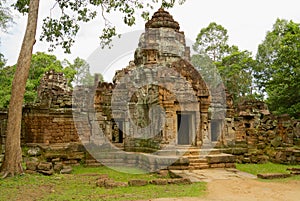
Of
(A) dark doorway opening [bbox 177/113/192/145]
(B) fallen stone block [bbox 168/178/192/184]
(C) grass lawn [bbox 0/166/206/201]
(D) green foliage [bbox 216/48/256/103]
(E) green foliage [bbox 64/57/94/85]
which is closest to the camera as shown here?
(C) grass lawn [bbox 0/166/206/201]

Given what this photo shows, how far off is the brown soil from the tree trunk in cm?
500

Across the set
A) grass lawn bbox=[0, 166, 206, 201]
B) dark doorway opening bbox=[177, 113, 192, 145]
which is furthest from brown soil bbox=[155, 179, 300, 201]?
dark doorway opening bbox=[177, 113, 192, 145]

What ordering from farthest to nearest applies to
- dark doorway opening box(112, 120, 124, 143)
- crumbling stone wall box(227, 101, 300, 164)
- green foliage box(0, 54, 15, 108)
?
green foliage box(0, 54, 15, 108), dark doorway opening box(112, 120, 124, 143), crumbling stone wall box(227, 101, 300, 164)

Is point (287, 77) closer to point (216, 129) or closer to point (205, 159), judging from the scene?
point (216, 129)

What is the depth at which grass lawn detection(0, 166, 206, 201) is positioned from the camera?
6902mm

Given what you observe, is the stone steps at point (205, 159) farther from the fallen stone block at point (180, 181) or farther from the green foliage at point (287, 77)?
the green foliage at point (287, 77)

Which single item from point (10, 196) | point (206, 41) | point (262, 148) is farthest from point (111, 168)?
point (206, 41)

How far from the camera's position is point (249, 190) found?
7.51 meters

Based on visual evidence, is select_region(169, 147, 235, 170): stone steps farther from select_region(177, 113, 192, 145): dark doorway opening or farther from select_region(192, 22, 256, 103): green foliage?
select_region(192, 22, 256, 103): green foliage

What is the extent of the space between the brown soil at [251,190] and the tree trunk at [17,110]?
5.00 meters

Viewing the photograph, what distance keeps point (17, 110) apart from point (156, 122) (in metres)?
5.29

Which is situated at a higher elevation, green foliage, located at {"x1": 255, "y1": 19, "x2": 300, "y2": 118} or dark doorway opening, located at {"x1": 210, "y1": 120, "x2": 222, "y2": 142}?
A: green foliage, located at {"x1": 255, "y1": 19, "x2": 300, "y2": 118}

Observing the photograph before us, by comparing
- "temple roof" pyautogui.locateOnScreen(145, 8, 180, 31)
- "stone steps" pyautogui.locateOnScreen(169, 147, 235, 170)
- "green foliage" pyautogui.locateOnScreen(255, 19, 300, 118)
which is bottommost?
"stone steps" pyautogui.locateOnScreen(169, 147, 235, 170)

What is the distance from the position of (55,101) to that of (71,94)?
0.96 m
